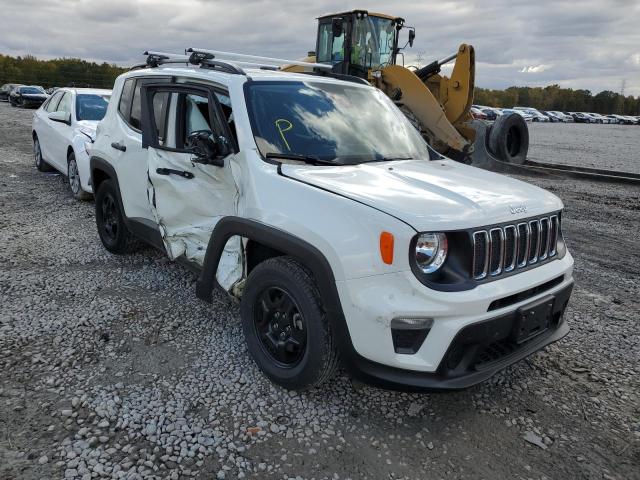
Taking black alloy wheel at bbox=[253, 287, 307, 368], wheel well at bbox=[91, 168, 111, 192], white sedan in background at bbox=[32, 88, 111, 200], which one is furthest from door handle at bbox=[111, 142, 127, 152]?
white sedan in background at bbox=[32, 88, 111, 200]

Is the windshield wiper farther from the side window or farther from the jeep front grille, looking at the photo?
the side window

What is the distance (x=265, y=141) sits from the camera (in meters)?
3.43

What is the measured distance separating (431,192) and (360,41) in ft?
31.5

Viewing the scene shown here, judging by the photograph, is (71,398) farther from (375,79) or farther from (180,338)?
(375,79)

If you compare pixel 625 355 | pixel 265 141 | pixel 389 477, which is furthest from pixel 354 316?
pixel 625 355

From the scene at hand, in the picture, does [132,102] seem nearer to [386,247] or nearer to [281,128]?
[281,128]

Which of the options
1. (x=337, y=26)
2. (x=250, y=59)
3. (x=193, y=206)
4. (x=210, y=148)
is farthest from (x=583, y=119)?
(x=210, y=148)

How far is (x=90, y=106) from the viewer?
27.3 feet

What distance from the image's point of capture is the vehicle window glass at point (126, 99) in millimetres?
4898

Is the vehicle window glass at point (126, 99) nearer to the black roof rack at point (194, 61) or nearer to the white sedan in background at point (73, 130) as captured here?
the black roof rack at point (194, 61)

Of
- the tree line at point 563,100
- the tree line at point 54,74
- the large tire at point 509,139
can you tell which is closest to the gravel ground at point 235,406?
the large tire at point 509,139

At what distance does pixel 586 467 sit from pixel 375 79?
9.40 meters

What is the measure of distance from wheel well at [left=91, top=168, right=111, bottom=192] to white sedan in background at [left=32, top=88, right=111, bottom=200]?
1698 millimetres

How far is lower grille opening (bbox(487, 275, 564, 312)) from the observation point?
273 centimetres
